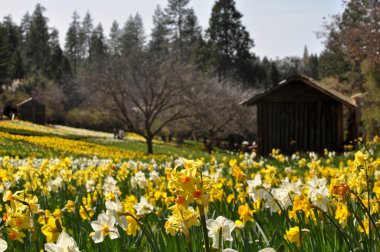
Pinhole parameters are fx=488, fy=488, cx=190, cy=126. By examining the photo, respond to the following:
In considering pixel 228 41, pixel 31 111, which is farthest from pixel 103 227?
pixel 228 41

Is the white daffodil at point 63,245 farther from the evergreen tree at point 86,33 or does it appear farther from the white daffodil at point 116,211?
the evergreen tree at point 86,33

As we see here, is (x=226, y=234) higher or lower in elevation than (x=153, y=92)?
lower

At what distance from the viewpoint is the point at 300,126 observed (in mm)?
18125

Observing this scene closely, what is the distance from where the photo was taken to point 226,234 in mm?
1851

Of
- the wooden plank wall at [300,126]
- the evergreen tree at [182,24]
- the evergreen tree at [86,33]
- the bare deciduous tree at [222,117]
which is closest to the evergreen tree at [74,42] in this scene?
the evergreen tree at [86,33]

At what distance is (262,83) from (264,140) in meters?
55.7

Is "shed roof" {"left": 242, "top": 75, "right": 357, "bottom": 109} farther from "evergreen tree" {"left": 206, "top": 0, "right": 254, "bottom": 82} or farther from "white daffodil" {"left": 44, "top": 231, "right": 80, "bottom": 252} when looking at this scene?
"evergreen tree" {"left": 206, "top": 0, "right": 254, "bottom": 82}

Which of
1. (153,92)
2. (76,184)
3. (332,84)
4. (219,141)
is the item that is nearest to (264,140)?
(153,92)

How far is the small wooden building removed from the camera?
49062mm

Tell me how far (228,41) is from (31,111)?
99.8 ft

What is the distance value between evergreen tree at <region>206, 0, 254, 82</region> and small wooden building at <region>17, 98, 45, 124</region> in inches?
1005

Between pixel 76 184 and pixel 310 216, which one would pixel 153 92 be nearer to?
pixel 76 184

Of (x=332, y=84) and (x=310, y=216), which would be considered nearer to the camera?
(x=310, y=216)

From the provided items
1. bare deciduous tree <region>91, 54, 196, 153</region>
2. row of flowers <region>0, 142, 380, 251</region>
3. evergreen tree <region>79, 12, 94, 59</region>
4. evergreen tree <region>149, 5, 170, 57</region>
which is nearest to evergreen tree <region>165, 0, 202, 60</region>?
evergreen tree <region>149, 5, 170, 57</region>
